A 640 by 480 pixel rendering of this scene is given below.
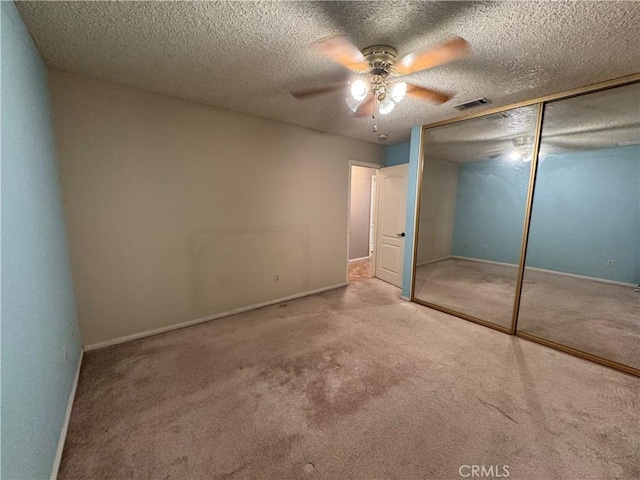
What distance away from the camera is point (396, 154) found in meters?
4.66

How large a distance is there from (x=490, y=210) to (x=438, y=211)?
832 mm

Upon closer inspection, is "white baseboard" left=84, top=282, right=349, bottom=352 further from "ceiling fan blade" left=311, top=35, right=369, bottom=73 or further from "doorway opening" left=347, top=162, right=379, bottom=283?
"ceiling fan blade" left=311, top=35, right=369, bottom=73

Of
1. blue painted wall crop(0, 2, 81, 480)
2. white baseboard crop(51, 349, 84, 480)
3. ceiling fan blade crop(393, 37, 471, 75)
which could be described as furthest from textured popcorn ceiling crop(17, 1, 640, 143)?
white baseboard crop(51, 349, 84, 480)

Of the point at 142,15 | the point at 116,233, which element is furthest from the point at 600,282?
the point at 116,233

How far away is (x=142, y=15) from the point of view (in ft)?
4.87

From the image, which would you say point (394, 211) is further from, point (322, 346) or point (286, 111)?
point (322, 346)

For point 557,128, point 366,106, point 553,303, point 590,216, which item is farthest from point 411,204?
point 590,216

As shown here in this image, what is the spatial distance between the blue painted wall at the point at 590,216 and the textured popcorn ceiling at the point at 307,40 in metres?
2.04

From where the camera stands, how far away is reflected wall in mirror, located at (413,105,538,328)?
334cm

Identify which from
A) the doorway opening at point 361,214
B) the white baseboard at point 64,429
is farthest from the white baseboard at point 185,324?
the doorway opening at point 361,214

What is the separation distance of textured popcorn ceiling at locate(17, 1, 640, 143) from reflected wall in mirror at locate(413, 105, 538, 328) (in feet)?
3.07

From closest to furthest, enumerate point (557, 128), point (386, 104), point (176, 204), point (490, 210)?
1. point (386, 104)
2. point (176, 204)
3. point (557, 128)
4. point (490, 210)

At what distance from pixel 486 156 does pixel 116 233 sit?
5279 millimetres

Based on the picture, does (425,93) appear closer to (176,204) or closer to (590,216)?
(176,204)
